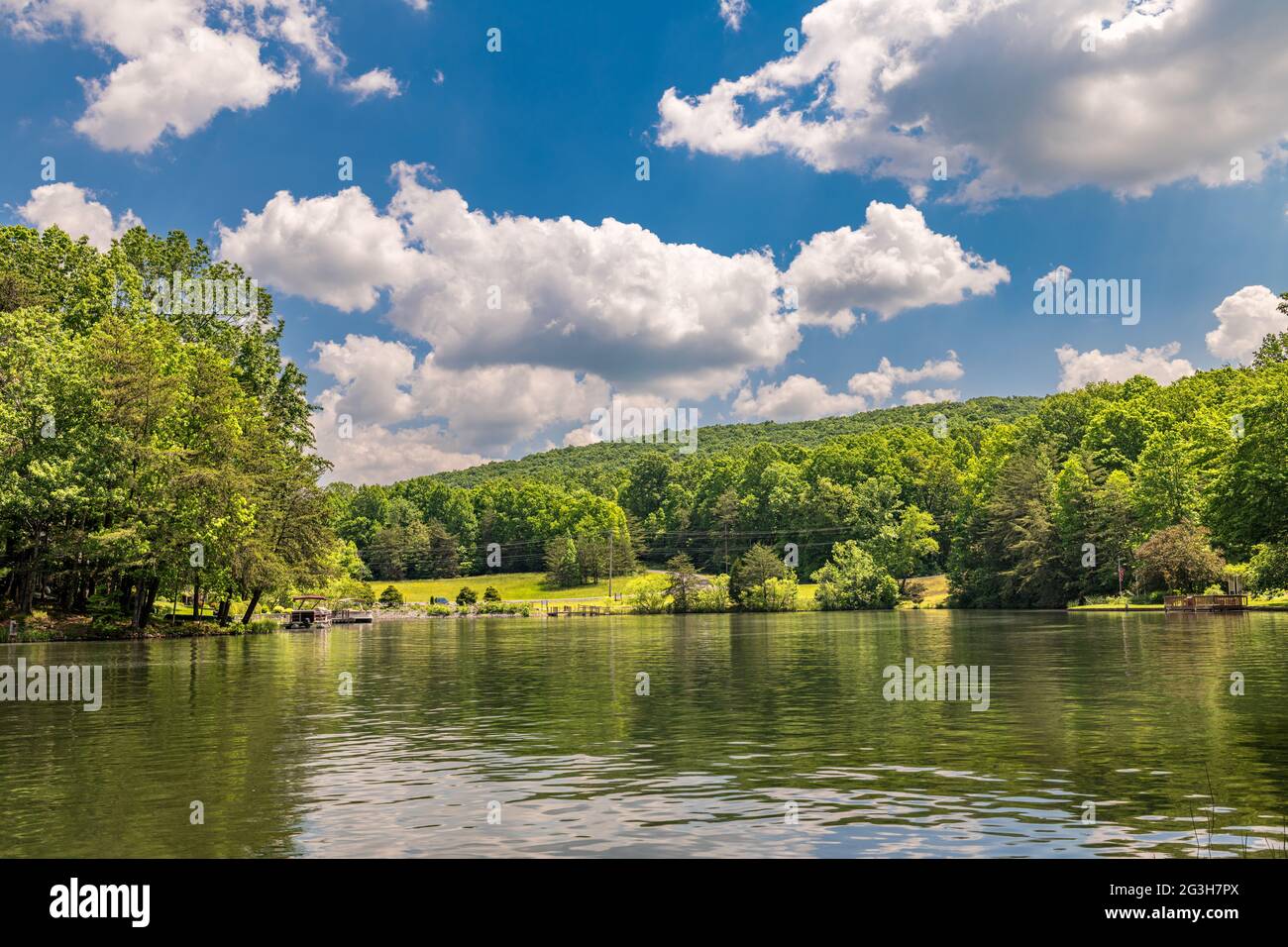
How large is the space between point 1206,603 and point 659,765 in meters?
80.0

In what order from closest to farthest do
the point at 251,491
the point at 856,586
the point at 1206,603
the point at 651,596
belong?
the point at 251,491 < the point at 1206,603 < the point at 651,596 < the point at 856,586

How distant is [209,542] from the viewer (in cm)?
6581

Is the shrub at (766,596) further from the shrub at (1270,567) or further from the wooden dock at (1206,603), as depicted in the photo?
the shrub at (1270,567)

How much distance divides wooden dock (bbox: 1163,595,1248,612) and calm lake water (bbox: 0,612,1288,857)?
154ft

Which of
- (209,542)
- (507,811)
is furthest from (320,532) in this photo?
(507,811)

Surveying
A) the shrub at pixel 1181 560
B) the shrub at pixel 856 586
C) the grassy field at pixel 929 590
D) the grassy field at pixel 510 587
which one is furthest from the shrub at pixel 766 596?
the shrub at pixel 1181 560

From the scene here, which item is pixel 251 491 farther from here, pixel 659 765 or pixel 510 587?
pixel 510 587

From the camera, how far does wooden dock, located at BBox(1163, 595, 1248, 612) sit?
7862cm

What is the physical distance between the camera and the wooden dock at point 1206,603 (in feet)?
258

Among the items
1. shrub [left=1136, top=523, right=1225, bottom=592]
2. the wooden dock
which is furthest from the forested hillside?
the wooden dock

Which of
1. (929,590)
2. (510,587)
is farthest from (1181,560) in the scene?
(510,587)

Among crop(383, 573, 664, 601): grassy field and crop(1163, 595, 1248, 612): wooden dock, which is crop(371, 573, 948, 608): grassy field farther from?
crop(1163, 595, 1248, 612): wooden dock

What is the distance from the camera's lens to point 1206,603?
83.7m
